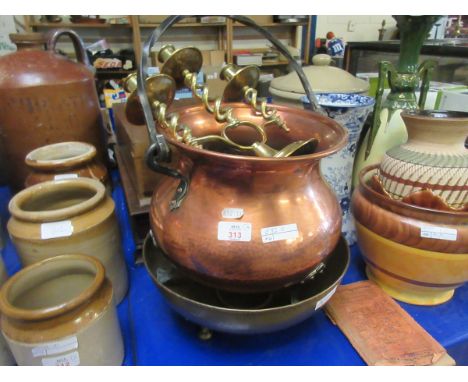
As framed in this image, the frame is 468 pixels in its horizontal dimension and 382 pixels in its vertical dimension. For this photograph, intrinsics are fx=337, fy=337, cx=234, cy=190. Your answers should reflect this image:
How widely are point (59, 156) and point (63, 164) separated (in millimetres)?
114

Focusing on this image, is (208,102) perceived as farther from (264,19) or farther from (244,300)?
(264,19)

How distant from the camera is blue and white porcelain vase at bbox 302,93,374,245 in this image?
69 cm

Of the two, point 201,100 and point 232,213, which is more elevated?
point 201,100

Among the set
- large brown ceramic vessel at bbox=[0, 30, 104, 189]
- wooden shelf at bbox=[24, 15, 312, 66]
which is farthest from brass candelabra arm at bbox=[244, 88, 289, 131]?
wooden shelf at bbox=[24, 15, 312, 66]

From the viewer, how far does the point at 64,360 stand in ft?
1.56

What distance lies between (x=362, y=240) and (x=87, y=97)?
0.83 metres

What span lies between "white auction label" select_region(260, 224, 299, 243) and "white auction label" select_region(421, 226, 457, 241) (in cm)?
27

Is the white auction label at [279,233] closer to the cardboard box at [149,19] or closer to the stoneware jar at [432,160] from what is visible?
the stoneware jar at [432,160]

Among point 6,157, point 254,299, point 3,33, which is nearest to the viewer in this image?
point 254,299

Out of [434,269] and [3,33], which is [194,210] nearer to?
[434,269]

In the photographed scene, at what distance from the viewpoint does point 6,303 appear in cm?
47

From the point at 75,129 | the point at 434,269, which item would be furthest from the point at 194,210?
the point at 75,129

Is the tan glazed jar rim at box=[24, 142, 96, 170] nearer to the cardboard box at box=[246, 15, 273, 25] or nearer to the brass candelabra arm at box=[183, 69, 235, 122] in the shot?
the brass candelabra arm at box=[183, 69, 235, 122]

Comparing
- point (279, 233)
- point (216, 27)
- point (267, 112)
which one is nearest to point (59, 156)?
point (267, 112)
